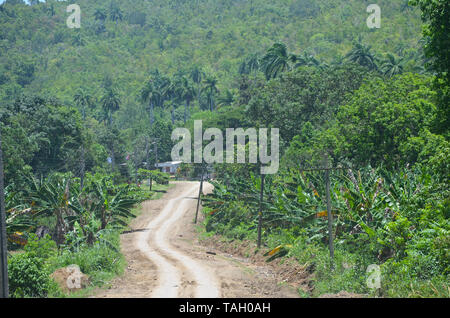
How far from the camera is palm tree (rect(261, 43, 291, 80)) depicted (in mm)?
92062

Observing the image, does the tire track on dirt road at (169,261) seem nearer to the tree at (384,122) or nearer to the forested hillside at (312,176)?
the forested hillside at (312,176)

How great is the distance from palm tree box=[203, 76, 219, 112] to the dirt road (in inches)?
3173

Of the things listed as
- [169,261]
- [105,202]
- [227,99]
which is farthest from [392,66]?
[169,261]

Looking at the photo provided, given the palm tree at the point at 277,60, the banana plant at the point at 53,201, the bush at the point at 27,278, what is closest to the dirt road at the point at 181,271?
the bush at the point at 27,278

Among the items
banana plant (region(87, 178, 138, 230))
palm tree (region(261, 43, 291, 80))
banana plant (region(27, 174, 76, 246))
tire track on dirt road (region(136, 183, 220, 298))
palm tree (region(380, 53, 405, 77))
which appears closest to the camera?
tire track on dirt road (region(136, 183, 220, 298))

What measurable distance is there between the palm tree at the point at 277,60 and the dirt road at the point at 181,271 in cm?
4922

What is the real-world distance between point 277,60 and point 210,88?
40.1 m

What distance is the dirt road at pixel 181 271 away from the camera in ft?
69.8

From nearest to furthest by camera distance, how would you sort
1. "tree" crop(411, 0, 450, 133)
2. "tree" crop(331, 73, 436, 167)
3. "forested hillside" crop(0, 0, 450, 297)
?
"tree" crop(411, 0, 450, 133)
"forested hillside" crop(0, 0, 450, 297)
"tree" crop(331, 73, 436, 167)

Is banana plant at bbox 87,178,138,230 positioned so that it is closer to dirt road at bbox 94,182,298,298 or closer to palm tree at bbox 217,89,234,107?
dirt road at bbox 94,182,298,298

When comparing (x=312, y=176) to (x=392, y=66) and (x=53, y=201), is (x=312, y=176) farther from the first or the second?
(x=392, y=66)

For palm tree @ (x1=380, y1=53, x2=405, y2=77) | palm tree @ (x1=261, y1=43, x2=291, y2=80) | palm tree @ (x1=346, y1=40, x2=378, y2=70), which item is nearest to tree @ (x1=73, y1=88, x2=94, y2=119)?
palm tree @ (x1=261, y1=43, x2=291, y2=80)

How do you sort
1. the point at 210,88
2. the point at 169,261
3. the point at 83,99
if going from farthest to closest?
the point at 83,99 → the point at 210,88 → the point at 169,261

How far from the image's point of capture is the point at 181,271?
1041 inches
